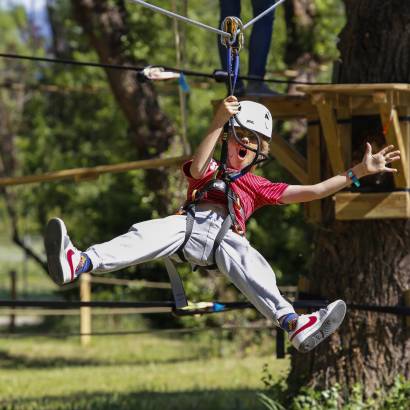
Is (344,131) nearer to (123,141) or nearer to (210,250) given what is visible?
(210,250)

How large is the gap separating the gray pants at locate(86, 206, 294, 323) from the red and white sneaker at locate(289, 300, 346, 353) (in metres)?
0.10

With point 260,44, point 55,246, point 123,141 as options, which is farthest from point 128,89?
point 55,246

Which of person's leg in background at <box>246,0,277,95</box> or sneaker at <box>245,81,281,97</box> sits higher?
person's leg in background at <box>246,0,277,95</box>

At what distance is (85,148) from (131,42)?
236 inches

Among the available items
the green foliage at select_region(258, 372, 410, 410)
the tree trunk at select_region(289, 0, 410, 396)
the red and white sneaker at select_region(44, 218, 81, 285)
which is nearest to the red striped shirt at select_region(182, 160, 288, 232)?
the red and white sneaker at select_region(44, 218, 81, 285)

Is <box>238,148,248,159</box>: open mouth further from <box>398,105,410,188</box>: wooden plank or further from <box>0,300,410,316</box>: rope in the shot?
<box>398,105,410,188</box>: wooden plank

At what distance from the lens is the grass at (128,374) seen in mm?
9195

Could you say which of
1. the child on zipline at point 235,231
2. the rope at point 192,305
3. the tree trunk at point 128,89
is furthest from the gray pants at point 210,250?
the tree trunk at point 128,89

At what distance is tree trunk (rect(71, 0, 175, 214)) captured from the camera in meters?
12.9

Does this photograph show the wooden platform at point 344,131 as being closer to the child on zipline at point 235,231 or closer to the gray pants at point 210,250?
the child on zipline at point 235,231

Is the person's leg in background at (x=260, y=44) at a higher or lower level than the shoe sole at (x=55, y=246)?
higher

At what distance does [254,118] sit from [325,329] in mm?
1082

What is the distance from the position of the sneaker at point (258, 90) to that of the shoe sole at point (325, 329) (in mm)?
2536

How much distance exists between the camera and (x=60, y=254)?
14.5 ft
